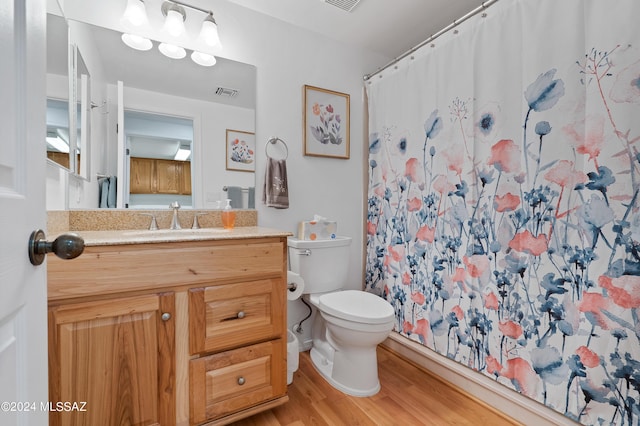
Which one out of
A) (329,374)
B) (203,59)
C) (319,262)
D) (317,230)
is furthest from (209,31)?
(329,374)

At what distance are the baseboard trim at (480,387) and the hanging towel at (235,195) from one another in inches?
55.8

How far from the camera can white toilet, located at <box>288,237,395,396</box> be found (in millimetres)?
1545

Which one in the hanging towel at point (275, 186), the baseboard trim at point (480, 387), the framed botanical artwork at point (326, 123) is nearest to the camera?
the baseboard trim at point (480, 387)

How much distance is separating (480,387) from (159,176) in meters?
2.08

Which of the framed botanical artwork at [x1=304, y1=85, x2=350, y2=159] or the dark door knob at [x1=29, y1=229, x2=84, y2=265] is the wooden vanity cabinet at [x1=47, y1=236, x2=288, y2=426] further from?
the framed botanical artwork at [x1=304, y1=85, x2=350, y2=159]

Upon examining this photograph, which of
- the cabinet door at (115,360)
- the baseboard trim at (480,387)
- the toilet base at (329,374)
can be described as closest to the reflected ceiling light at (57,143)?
the cabinet door at (115,360)

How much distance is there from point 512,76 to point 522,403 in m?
1.54

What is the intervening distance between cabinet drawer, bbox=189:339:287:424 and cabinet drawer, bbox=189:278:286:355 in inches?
2.0

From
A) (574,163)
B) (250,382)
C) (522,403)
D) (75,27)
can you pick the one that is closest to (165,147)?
(75,27)

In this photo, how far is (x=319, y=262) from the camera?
1.86 m

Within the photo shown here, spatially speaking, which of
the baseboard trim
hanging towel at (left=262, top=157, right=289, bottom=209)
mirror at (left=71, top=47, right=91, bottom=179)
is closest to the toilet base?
the baseboard trim

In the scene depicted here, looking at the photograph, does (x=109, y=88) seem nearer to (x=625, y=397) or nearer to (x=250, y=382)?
(x=250, y=382)

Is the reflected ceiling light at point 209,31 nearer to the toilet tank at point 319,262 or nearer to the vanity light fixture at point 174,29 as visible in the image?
the vanity light fixture at point 174,29

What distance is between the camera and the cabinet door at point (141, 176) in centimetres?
158
